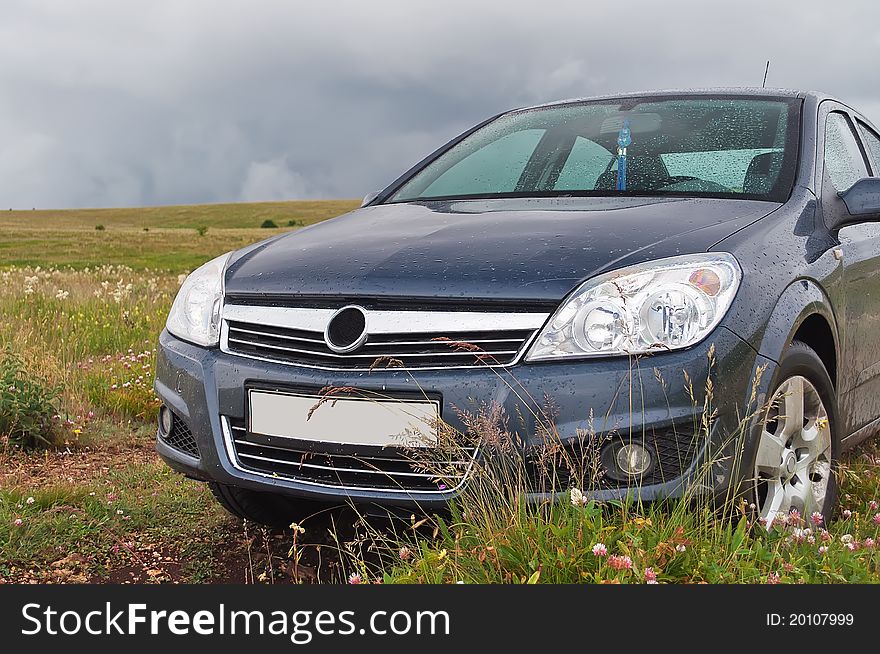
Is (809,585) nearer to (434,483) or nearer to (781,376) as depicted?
(781,376)

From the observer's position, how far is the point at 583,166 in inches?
167

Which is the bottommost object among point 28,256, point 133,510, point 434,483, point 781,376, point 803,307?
point 133,510

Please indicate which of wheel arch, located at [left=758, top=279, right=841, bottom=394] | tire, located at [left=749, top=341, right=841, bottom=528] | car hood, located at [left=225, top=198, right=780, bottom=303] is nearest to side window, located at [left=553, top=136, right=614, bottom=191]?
car hood, located at [left=225, top=198, right=780, bottom=303]

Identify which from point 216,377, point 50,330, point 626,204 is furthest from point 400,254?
point 50,330

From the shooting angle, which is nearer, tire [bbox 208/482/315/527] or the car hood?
the car hood

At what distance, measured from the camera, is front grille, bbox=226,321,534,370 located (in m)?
2.71

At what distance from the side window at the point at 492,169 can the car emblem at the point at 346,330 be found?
1.46 metres

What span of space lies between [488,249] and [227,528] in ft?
5.97

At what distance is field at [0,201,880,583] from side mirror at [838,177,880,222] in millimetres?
954

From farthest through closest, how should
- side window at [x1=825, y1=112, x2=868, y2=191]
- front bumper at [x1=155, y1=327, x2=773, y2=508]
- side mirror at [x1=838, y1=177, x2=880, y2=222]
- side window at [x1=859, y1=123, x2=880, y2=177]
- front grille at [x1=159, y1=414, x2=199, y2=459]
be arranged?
side window at [x1=859, y1=123, x2=880, y2=177] → side window at [x1=825, y1=112, x2=868, y2=191] → side mirror at [x1=838, y1=177, x2=880, y2=222] → front grille at [x1=159, y1=414, x2=199, y2=459] → front bumper at [x1=155, y1=327, x2=773, y2=508]

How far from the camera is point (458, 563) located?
256 centimetres

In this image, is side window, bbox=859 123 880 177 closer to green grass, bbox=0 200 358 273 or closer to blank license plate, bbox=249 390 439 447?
blank license plate, bbox=249 390 439 447

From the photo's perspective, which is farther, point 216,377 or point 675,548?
point 216,377

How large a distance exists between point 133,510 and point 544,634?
2461mm
